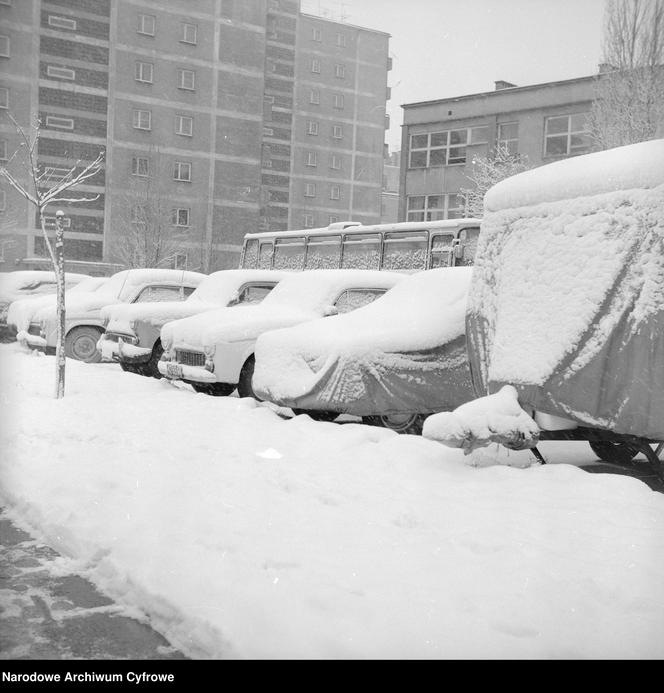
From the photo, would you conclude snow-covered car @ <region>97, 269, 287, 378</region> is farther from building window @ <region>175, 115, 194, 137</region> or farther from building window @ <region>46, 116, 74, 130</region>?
building window @ <region>46, 116, 74, 130</region>

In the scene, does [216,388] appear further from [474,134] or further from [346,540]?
[474,134]

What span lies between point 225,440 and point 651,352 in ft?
11.6

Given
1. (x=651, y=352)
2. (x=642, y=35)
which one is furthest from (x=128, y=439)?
(x=642, y=35)

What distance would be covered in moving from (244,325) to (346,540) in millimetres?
6125

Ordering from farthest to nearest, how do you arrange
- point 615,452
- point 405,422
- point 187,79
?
1. point 187,79
2. point 405,422
3. point 615,452

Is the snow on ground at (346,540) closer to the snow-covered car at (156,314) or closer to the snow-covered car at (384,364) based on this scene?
the snow-covered car at (384,364)

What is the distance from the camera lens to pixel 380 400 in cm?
739

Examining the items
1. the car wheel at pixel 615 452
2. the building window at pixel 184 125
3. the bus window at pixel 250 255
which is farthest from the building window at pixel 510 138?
the car wheel at pixel 615 452

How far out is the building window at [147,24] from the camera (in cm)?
3203

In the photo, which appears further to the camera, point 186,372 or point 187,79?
point 187,79

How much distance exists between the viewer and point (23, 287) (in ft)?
63.9

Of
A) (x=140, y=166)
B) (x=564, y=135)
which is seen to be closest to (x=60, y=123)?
(x=140, y=166)

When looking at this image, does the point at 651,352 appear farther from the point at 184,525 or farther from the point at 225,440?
the point at 225,440

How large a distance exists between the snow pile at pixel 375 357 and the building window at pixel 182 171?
34897mm
